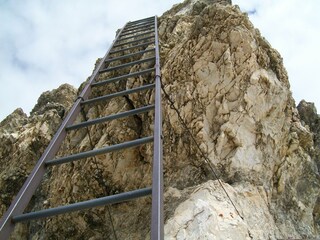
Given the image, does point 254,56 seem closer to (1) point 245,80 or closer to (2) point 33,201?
(1) point 245,80

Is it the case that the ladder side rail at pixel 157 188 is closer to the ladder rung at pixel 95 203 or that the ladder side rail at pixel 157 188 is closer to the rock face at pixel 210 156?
the ladder rung at pixel 95 203

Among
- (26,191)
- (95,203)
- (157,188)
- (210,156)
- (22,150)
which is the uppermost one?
(22,150)

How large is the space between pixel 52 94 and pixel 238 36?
13.2 meters

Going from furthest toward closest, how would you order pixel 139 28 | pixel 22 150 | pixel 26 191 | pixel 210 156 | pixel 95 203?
pixel 22 150 < pixel 139 28 < pixel 210 156 < pixel 26 191 < pixel 95 203

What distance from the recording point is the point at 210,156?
22.0ft

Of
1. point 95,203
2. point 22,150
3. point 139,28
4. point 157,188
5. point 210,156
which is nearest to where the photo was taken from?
point 157,188

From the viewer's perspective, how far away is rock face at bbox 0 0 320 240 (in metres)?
5.78

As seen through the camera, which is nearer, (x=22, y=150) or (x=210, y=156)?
(x=210, y=156)

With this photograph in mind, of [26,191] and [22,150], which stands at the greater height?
[22,150]

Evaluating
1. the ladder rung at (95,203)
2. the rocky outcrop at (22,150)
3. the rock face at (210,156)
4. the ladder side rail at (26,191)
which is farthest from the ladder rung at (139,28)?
the ladder rung at (95,203)

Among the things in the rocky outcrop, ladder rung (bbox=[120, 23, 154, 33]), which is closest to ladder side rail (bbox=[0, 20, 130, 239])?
ladder rung (bbox=[120, 23, 154, 33])

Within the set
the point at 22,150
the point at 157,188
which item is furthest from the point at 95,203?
the point at 22,150

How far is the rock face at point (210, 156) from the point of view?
5.78 meters

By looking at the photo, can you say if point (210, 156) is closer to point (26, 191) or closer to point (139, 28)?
point (26, 191)
